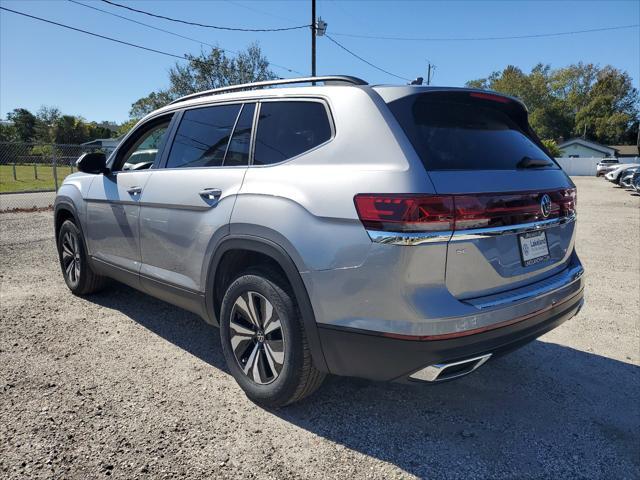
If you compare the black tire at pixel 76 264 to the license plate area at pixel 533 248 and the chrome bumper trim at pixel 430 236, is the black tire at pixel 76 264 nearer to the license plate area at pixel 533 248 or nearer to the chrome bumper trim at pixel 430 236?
the chrome bumper trim at pixel 430 236

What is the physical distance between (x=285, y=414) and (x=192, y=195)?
1529mm

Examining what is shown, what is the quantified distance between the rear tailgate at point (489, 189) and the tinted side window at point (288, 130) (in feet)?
1.51

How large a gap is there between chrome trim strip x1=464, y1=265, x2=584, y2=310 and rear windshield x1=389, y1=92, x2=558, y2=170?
0.64 m

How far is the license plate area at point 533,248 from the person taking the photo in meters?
2.33

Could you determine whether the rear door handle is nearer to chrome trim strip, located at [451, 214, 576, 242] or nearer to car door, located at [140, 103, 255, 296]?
car door, located at [140, 103, 255, 296]

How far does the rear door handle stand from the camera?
9.36ft

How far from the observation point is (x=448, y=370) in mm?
2135

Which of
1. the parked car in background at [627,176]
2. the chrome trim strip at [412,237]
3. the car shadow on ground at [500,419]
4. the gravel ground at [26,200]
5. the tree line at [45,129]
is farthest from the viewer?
the tree line at [45,129]

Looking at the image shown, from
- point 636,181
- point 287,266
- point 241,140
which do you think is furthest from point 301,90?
point 636,181

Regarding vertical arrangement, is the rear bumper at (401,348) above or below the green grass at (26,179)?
below

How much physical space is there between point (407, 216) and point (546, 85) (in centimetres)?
8583

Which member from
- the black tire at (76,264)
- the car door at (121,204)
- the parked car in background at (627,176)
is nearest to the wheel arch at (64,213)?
the black tire at (76,264)

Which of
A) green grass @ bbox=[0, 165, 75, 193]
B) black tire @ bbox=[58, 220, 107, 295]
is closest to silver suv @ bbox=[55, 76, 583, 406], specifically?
black tire @ bbox=[58, 220, 107, 295]

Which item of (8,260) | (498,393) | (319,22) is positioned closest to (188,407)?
(498,393)
